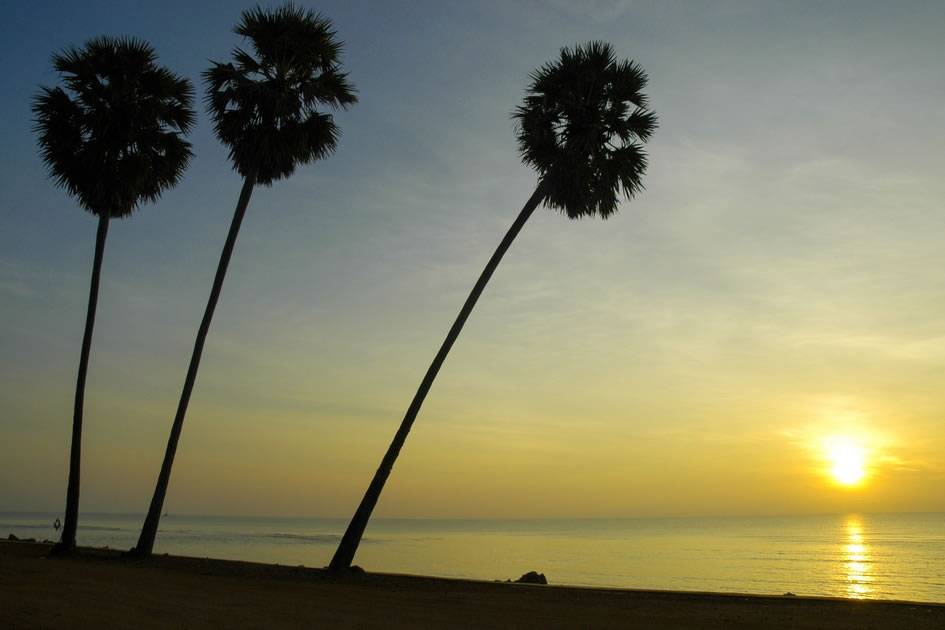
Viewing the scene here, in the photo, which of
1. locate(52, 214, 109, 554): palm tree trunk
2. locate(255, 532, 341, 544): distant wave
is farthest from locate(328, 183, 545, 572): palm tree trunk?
locate(255, 532, 341, 544): distant wave

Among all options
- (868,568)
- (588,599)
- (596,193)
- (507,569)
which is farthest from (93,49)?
(868,568)

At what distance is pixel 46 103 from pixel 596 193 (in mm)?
15321

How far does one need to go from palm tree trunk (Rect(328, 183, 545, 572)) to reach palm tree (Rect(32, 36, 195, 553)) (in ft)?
24.6

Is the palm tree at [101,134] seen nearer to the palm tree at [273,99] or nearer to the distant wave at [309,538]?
the palm tree at [273,99]

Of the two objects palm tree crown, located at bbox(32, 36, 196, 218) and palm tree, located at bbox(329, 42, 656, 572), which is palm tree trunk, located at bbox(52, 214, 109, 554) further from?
palm tree, located at bbox(329, 42, 656, 572)

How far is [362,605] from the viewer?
11.5 m

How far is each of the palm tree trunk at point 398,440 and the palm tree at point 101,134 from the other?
750cm

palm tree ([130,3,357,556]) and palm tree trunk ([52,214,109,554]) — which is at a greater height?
palm tree ([130,3,357,556])

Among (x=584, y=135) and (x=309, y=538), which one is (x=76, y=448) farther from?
(x=309, y=538)

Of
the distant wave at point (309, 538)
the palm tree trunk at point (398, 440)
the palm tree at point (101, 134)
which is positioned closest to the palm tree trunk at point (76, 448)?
the palm tree at point (101, 134)

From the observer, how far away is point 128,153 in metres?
19.6

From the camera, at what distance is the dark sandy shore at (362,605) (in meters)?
9.25

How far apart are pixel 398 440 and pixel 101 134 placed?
37.6 feet

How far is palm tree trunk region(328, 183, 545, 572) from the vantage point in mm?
17312
